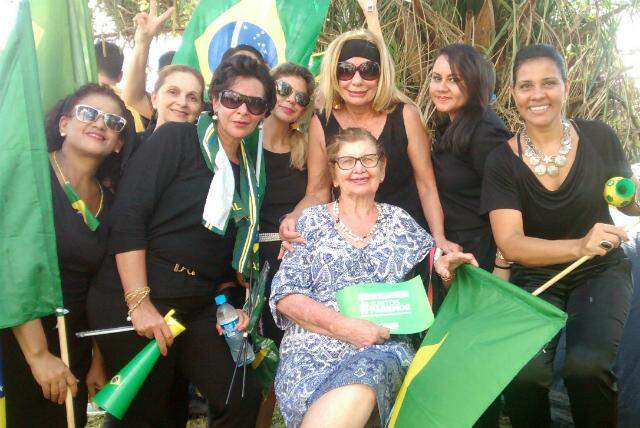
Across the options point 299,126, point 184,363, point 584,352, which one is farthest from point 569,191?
point 184,363

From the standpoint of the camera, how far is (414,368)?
2830 millimetres

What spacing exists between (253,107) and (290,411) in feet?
5.02

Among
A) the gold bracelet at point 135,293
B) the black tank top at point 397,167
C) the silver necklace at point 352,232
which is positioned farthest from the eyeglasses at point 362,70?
the gold bracelet at point 135,293

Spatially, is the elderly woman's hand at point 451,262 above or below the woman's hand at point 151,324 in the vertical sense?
above

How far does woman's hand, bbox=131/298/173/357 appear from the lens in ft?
9.63

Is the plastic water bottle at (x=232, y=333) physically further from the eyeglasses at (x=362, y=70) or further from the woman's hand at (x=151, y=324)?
the eyeglasses at (x=362, y=70)

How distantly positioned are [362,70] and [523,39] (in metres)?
2.97

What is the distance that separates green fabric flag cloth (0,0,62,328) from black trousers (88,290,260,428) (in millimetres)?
325

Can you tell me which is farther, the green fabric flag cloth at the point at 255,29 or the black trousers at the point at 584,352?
the green fabric flag cloth at the point at 255,29

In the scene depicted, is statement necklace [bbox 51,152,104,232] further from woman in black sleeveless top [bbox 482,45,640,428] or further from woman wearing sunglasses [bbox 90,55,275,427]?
woman in black sleeveless top [bbox 482,45,640,428]

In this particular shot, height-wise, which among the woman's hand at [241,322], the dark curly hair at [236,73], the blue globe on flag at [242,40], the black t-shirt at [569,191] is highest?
the blue globe on flag at [242,40]

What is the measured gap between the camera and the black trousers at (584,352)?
2768 mm

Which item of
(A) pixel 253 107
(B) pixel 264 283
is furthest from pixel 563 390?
(A) pixel 253 107

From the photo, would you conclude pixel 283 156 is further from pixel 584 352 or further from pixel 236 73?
pixel 584 352
